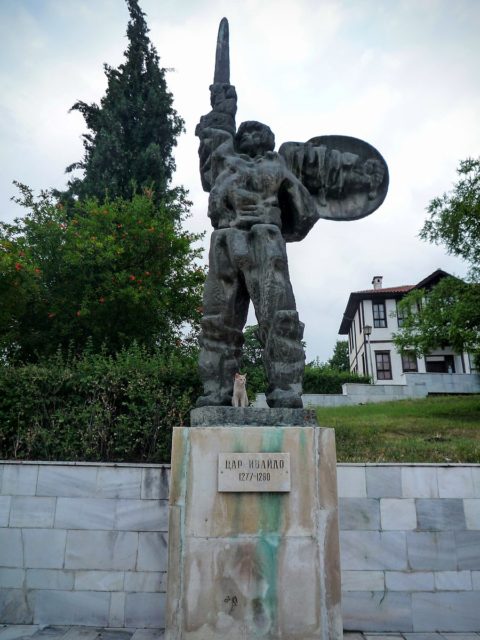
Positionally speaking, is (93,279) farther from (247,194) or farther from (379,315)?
(379,315)

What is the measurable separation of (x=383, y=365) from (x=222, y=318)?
103ft

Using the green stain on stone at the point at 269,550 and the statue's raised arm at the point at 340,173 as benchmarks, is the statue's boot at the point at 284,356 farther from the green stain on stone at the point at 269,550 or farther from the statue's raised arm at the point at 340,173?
the statue's raised arm at the point at 340,173

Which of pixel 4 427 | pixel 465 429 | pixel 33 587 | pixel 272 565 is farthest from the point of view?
pixel 465 429

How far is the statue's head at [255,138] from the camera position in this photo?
13.5ft

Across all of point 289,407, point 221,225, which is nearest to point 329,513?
point 289,407

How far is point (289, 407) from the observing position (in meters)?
3.39

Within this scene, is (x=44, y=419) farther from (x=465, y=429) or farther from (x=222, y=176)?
(x=465, y=429)

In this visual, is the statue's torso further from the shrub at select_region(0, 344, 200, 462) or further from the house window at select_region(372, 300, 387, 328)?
the house window at select_region(372, 300, 387, 328)

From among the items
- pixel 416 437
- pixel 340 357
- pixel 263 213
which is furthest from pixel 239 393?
pixel 340 357

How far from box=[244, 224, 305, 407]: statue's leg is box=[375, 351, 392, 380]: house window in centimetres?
3056

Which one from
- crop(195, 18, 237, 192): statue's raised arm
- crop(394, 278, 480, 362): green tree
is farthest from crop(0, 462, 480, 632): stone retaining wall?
crop(394, 278, 480, 362): green tree

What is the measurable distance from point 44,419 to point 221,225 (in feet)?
11.5

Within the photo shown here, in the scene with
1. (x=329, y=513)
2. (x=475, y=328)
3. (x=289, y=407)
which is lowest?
(x=329, y=513)

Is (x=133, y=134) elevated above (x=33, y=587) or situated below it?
above
